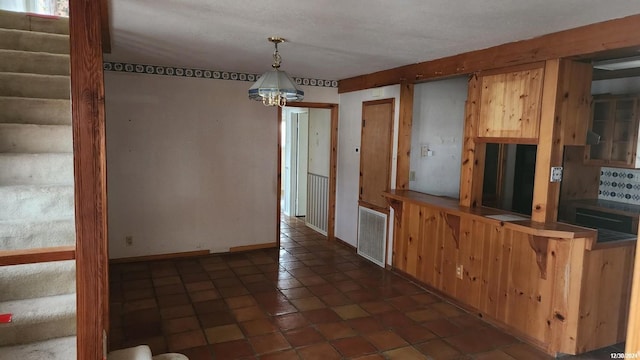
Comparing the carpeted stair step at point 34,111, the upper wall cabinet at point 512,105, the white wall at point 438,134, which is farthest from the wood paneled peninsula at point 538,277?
the carpeted stair step at point 34,111

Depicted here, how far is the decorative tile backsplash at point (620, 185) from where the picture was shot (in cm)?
413

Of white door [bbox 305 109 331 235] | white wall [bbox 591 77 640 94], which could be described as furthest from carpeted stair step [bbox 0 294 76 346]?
white wall [bbox 591 77 640 94]

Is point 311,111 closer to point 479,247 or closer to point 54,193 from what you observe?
point 479,247

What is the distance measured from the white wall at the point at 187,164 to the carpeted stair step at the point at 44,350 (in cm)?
264

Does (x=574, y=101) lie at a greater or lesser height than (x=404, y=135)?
greater

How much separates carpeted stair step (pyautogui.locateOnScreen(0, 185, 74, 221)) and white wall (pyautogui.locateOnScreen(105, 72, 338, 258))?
80.4 inches

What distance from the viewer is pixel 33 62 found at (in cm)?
322

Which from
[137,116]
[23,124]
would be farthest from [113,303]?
[137,116]

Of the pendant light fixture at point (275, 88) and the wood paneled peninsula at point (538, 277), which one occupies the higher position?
the pendant light fixture at point (275, 88)

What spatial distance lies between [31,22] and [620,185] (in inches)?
235

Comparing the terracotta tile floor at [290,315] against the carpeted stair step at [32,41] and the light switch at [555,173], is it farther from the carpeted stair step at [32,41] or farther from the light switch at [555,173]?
the carpeted stair step at [32,41]

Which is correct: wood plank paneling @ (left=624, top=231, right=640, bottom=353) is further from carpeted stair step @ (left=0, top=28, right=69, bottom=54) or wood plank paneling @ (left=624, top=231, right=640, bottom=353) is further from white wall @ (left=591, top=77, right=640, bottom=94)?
carpeted stair step @ (left=0, top=28, right=69, bottom=54)

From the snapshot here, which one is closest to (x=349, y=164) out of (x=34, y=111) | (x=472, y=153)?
(x=472, y=153)

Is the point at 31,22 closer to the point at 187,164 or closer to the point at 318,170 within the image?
the point at 187,164
